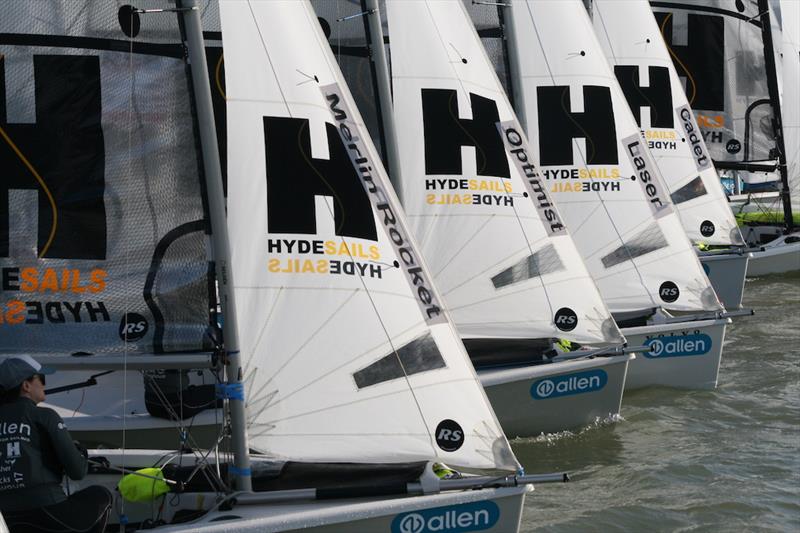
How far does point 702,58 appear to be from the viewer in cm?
1888

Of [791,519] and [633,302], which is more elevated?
[633,302]

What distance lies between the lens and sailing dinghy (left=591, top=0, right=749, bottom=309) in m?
15.2

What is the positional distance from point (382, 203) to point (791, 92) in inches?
552

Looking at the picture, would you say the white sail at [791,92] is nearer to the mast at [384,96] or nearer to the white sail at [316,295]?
the mast at [384,96]

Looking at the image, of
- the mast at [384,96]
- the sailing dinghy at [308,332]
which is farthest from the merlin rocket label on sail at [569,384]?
the sailing dinghy at [308,332]

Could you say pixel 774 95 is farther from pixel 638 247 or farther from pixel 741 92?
pixel 638 247

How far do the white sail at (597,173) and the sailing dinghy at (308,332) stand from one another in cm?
522

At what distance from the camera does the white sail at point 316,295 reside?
22.9 ft

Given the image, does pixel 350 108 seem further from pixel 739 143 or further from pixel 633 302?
pixel 739 143

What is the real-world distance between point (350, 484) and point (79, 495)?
1.42m

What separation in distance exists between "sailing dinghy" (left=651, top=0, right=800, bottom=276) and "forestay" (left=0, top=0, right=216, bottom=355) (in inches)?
509

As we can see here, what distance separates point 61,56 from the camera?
7.10 metres

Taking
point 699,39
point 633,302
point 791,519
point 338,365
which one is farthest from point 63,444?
point 699,39

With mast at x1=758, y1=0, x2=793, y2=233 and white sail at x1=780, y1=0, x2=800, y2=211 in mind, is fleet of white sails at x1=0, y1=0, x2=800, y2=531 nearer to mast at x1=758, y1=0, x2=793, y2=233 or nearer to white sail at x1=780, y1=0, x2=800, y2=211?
mast at x1=758, y1=0, x2=793, y2=233
